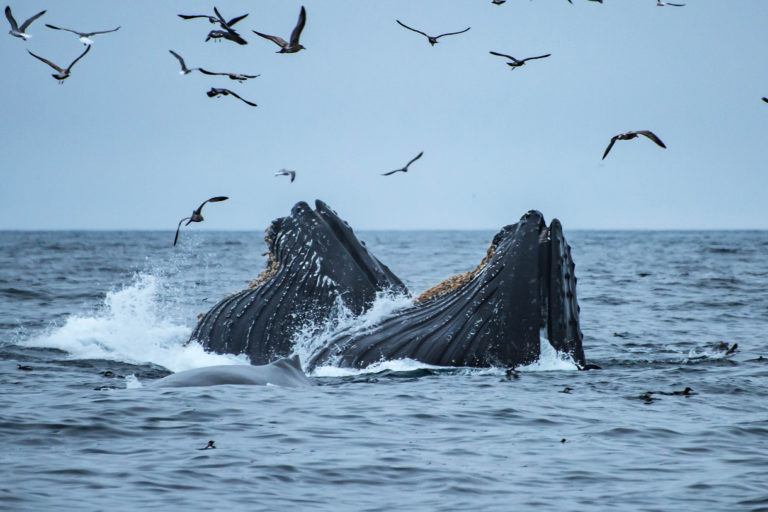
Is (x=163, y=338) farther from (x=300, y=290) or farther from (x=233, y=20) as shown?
(x=233, y=20)

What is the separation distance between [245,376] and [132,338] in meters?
5.43

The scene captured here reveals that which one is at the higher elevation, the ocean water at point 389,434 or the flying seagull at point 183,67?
the flying seagull at point 183,67

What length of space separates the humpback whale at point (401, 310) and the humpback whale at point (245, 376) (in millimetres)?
757

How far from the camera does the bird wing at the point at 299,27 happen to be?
9477mm

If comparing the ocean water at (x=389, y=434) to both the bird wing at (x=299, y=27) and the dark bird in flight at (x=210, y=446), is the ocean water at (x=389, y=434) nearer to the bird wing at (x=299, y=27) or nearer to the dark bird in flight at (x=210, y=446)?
the dark bird in flight at (x=210, y=446)

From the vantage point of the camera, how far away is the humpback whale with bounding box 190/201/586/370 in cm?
1007

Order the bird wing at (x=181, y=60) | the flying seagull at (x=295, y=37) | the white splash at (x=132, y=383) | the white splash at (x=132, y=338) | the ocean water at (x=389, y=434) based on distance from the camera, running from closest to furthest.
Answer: the ocean water at (x=389, y=434)
the flying seagull at (x=295, y=37)
the bird wing at (x=181, y=60)
the white splash at (x=132, y=383)
the white splash at (x=132, y=338)

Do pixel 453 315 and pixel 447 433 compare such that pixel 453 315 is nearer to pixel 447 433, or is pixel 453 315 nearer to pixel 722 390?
pixel 447 433

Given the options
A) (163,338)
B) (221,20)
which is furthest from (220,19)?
(163,338)

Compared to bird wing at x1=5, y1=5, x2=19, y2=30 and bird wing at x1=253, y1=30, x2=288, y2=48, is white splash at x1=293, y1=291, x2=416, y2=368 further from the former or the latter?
bird wing at x1=5, y1=5, x2=19, y2=30

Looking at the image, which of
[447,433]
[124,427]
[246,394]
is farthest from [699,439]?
[124,427]

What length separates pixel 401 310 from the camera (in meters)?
11.0

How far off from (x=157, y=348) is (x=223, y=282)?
15.9 metres

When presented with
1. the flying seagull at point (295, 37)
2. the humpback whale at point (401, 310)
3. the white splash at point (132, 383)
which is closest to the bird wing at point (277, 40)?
the flying seagull at point (295, 37)
